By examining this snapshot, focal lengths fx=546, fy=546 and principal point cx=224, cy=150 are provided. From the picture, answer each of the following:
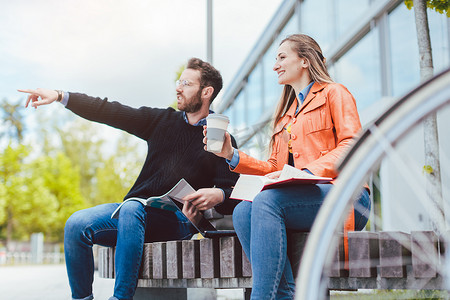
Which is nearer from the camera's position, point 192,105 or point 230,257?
point 230,257

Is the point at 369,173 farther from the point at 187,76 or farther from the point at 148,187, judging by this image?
the point at 187,76

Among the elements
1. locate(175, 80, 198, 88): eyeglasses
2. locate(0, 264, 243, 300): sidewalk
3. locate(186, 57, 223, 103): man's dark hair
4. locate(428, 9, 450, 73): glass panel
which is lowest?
locate(0, 264, 243, 300): sidewalk

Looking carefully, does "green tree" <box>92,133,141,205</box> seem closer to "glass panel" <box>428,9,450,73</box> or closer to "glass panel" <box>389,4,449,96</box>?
"glass panel" <box>389,4,449,96</box>

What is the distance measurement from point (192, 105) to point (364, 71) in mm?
7476

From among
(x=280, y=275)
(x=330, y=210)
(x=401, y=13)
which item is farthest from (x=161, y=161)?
(x=401, y=13)

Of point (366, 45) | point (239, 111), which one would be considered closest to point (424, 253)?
point (366, 45)

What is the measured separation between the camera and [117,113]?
10.9ft

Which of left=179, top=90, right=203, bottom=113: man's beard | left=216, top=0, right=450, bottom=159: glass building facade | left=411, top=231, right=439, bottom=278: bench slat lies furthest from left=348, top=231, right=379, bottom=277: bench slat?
left=216, top=0, right=450, bottom=159: glass building facade

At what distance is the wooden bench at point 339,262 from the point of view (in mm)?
1887

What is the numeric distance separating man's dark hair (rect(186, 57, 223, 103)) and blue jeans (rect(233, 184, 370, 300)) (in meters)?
1.47

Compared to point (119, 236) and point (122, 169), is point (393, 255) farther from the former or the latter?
point (122, 169)

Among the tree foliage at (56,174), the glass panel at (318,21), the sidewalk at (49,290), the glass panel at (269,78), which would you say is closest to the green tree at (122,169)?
the tree foliage at (56,174)

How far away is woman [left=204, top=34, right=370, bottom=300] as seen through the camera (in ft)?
6.45

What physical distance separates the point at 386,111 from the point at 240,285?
1.46 metres
